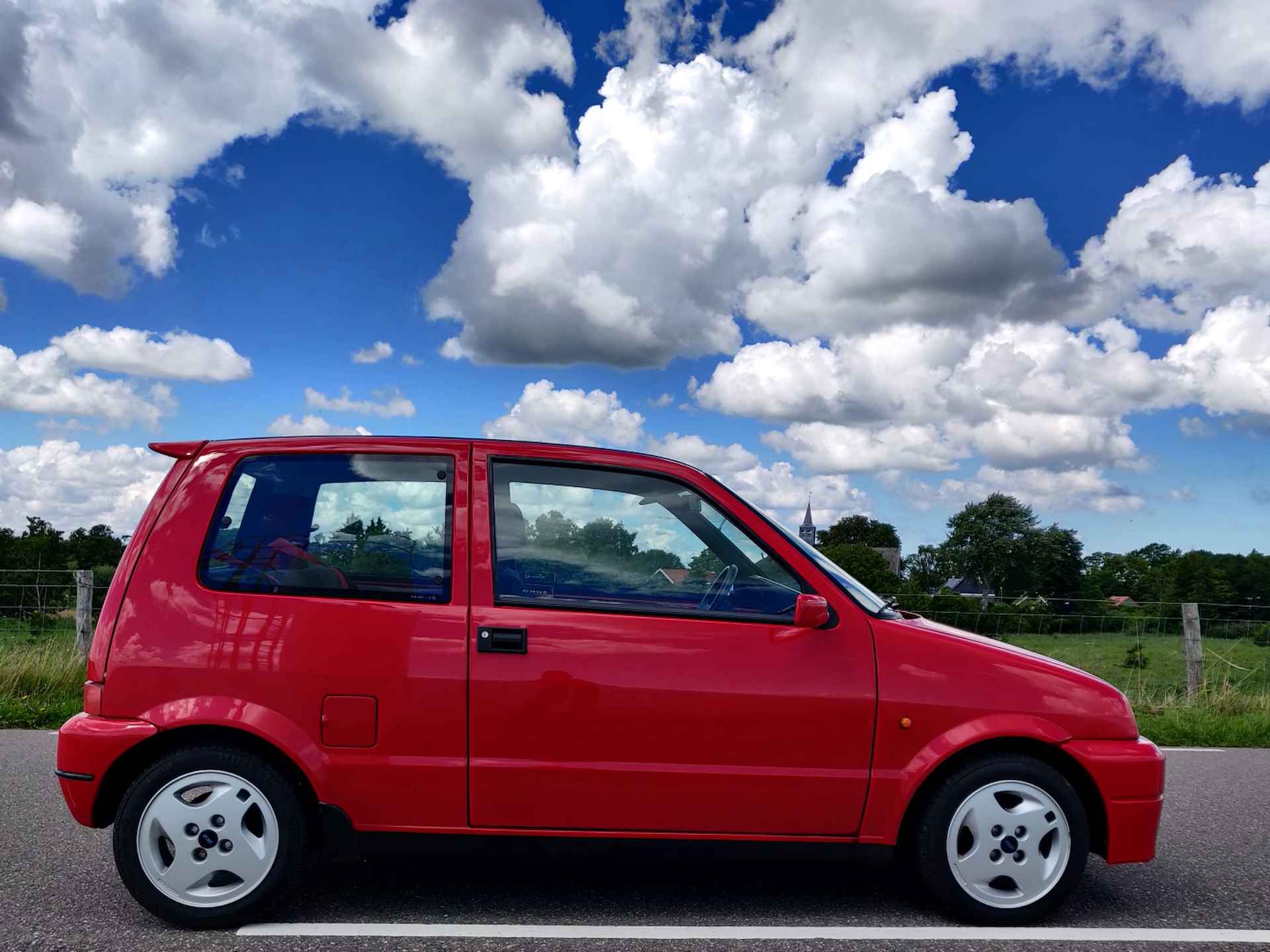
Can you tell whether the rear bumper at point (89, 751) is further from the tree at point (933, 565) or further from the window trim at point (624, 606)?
the tree at point (933, 565)

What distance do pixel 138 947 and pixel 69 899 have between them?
69 cm

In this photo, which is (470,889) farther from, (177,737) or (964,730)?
(964,730)

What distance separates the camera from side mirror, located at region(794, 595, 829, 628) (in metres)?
3.72

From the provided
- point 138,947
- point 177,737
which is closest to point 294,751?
point 177,737

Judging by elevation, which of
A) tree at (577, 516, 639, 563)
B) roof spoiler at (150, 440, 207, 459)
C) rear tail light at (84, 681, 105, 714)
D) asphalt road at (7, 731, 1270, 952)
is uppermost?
roof spoiler at (150, 440, 207, 459)

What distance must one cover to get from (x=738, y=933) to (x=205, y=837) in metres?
1.94

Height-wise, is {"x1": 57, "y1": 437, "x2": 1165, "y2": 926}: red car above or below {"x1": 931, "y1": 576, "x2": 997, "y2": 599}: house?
above

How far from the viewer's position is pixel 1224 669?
448 inches

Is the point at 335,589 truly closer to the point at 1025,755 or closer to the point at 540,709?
the point at 540,709

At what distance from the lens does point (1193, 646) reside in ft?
38.0

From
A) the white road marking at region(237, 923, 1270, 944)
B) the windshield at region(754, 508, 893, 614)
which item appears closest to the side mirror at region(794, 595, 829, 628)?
the windshield at region(754, 508, 893, 614)

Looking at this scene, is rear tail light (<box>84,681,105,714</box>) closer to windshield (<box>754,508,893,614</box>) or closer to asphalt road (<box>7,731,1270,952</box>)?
asphalt road (<box>7,731,1270,952</box>)

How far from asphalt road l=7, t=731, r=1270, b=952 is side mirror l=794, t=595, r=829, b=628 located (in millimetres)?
851

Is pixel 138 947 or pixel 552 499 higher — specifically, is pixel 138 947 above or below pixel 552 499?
below
